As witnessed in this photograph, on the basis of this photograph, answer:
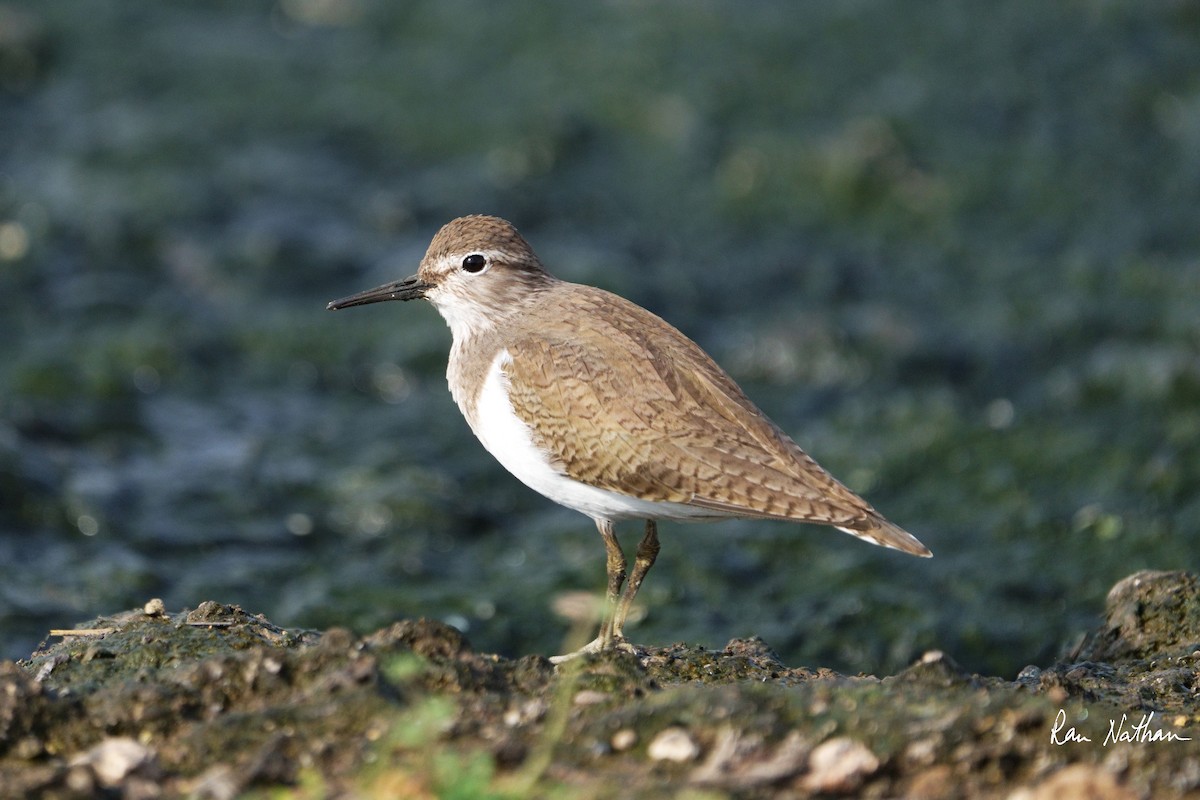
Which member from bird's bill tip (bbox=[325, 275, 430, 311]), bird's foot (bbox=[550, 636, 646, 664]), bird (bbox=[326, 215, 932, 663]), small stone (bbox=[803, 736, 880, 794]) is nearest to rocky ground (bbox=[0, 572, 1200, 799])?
small stone (bbox=[803, 736, 880, 794])

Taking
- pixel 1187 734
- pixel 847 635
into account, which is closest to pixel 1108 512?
pixel 847 635

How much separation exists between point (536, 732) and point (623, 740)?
264 mm

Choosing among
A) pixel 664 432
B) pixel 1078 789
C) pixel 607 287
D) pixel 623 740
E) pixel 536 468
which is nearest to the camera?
pixel 1078 789

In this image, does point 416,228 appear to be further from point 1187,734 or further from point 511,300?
point 1187,734

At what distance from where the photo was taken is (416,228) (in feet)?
38.8

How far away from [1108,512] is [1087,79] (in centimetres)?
564

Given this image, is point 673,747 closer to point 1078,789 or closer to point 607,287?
point 1078,789

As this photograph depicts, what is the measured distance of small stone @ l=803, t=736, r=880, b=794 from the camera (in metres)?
3.95

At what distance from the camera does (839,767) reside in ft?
13.0

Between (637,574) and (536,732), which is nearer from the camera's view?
(536,732)

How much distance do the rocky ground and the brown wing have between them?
1.02 metres

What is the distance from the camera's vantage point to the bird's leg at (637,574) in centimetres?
611

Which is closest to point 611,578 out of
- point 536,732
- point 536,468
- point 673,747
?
point 536,468

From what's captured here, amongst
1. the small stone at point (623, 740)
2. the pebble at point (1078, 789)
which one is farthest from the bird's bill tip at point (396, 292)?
the pebble at point (1078, 789)
